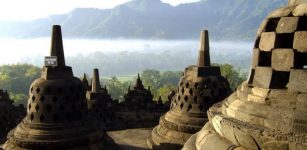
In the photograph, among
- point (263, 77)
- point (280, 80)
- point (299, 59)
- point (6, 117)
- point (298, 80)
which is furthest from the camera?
point (6, 117)

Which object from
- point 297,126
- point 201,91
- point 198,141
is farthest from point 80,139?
point 297,126

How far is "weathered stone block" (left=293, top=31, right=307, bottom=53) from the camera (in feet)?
19.3

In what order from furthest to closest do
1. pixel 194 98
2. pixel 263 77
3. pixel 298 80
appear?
pixel 194 98 < pixel 263 77 < pixel 298 80

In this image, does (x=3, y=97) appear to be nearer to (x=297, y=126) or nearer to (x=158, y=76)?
(x=297, y=126)

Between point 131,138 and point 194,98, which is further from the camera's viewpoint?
point 131,138

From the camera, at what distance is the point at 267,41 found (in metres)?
6.50

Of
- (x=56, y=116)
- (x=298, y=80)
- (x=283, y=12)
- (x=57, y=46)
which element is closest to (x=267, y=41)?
(x=283, y=12)

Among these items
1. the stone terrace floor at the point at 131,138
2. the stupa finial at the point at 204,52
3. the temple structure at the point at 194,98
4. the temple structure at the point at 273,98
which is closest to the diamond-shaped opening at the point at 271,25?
the temple structure at the point at 273,98

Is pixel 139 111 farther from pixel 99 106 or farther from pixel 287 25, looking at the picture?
pixel 287 25

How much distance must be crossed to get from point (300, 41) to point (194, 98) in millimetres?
10452

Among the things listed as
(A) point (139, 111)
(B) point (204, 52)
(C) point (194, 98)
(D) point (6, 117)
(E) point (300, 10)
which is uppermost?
(E) point (300, 10)

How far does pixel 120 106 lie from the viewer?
958 inches

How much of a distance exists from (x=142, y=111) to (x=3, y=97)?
8825mm

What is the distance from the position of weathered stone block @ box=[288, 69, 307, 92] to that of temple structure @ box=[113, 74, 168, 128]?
17.7 meters
